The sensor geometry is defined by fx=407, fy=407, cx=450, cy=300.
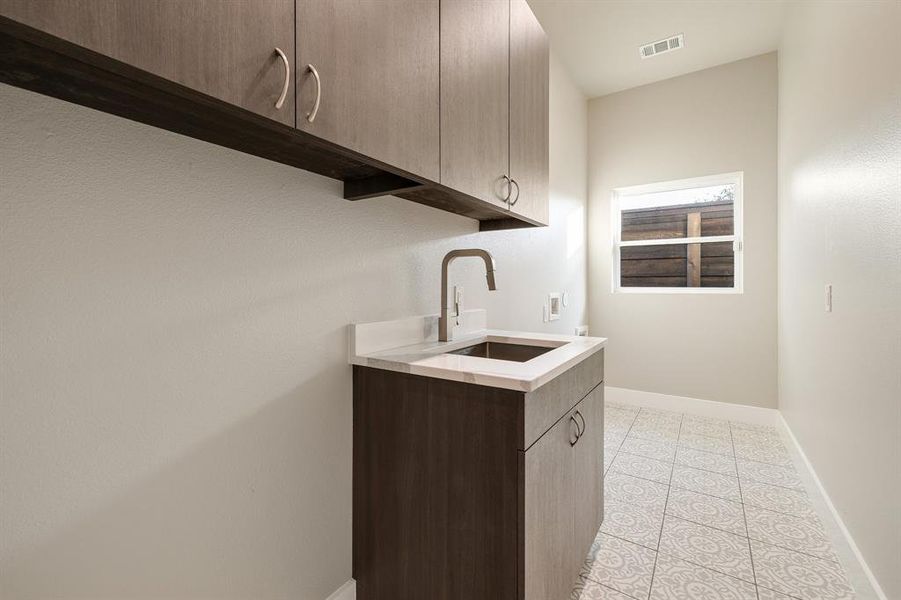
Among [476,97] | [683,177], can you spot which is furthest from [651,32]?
[476,97]

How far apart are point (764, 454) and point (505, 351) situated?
6.89 ft

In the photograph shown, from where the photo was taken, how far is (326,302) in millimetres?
1229

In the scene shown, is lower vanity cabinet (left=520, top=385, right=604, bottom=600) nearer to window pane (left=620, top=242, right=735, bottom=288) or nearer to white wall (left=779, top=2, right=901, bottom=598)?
white wall (left=779, top=2, right=901, bottom=598)

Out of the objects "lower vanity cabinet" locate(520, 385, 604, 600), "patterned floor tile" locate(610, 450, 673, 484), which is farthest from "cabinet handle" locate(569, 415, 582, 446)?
"patterned floor tile" locate(610, 450, 673, 484)

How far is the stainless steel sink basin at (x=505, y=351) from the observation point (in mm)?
1690

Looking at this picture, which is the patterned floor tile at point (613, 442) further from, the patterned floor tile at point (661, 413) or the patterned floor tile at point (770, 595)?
the patterned floor tile at point (770, 595)

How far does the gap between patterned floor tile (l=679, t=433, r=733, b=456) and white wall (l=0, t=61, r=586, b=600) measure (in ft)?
8.06

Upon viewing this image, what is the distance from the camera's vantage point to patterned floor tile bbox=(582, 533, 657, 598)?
149 centimetres

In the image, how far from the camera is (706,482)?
88.4 inches

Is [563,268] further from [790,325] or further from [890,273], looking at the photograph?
[890,273]

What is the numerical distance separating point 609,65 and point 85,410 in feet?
12.3

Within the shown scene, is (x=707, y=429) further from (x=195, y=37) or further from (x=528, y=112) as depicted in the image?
(x=195, y=37)

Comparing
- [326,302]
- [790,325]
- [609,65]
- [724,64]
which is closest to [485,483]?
[326,302]

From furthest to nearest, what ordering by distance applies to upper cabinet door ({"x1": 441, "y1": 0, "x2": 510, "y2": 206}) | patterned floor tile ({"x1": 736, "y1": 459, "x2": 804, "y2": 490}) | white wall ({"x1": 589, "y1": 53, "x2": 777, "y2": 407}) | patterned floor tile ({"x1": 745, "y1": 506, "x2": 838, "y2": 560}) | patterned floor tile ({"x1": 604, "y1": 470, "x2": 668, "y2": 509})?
white wall ({"x1": 589, "y1": 53, "x2": 777, "y2": 407}) → patterned floor tile ({"x1": 736, "y1": 459, "x2": 804, "y2": 490}) → patterned floor tile ({"x1": 604, "y1": 470, "x2": 668, "y2": 509}) → patterned floor tile ({"x1": 745, "y1": 506, "x2": 838, "y2": 560}) → upper cabinet door ({"x1": 441, "y1": 0, "x2": 510, "y2": 206})
